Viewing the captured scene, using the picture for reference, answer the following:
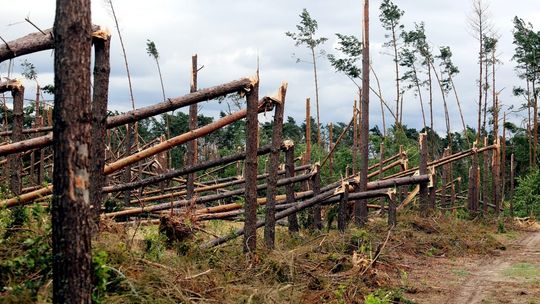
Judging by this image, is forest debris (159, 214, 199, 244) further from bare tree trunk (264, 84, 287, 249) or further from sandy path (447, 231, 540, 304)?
sandy path (447, 231, 540, 304)

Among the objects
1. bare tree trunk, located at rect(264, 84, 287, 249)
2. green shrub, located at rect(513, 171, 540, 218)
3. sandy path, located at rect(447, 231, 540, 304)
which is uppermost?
bare tree trunk, located at rect(264, 84, 287, 249)

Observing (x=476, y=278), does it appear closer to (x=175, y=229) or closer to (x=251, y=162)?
(x=251, y=162)

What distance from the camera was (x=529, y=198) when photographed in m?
29.1

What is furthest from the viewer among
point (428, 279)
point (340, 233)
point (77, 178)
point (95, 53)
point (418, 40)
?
point (418, 40)

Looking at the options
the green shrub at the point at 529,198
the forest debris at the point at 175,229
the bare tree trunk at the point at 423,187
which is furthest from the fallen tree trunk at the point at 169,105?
the green shrub at the point at 529,198

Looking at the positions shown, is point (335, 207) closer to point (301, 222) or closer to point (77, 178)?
point (301, 222)

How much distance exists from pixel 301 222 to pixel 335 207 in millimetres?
758

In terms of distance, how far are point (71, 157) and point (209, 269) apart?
9.95 ft

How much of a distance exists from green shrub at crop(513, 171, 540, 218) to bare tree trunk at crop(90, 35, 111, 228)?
22336 millimetres

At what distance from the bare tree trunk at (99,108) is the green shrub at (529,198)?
2234 cm

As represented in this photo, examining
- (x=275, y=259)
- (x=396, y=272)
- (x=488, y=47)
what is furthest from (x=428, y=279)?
(x=488, y=47)

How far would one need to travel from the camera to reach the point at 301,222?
47.8ft

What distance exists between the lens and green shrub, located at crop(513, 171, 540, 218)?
27.7 meters

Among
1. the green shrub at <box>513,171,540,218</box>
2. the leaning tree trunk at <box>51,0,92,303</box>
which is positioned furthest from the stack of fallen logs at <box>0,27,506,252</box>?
the green shrub at <box>513,171,540,218</box>
